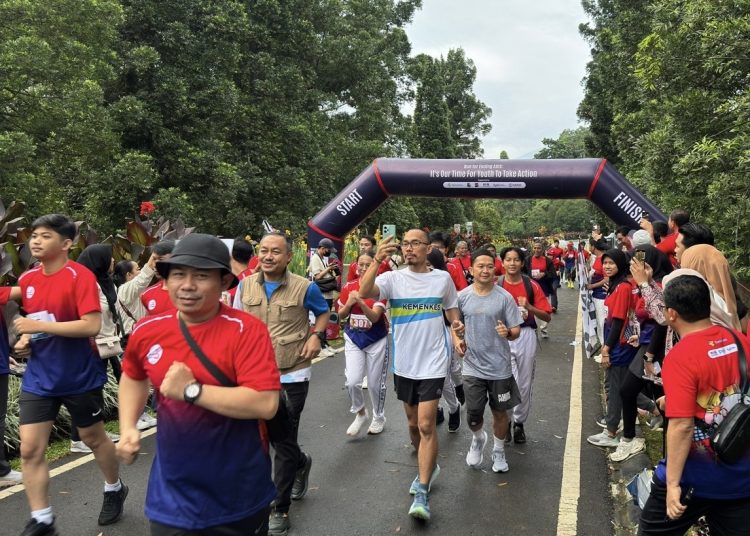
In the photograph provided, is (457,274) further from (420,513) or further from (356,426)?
(420,513)

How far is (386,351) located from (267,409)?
3887mm

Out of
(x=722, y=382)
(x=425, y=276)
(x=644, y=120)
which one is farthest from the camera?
(x=644, y=120)

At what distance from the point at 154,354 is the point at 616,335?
417 cm

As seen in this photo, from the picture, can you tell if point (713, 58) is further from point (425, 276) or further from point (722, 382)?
point (722, 382)

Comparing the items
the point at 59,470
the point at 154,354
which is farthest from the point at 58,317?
the point at 59,470

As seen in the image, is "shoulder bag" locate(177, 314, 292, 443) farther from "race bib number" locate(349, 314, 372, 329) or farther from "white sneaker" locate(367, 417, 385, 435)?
"white sneaker" locate(367, 417, 385, 435)

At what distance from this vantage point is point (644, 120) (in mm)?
15336

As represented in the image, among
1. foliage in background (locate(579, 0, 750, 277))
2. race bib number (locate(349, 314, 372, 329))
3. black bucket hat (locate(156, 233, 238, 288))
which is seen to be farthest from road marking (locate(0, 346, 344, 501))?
foliage in background (locate(579, 0, 750, 277))

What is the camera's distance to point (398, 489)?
15.1ft

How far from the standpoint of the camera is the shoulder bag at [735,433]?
2445 mm

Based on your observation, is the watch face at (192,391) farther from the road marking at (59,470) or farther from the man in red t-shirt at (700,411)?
the road marking at (59,470)

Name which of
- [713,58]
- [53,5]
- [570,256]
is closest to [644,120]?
[713,58]

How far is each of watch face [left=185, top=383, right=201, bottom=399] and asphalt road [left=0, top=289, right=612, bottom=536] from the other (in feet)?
7.63

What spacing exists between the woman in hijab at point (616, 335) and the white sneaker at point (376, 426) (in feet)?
6.92
